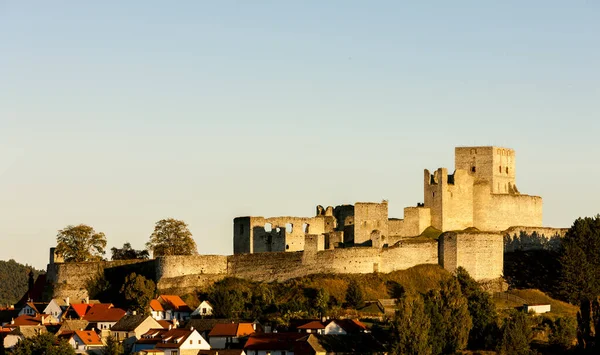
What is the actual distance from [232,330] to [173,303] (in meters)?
8.25

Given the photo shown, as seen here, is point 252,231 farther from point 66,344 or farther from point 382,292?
point 66,344

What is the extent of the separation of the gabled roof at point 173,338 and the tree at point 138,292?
7.07m

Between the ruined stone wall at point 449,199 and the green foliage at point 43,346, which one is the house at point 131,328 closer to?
the green foliage at point 43,346

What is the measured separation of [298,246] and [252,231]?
338 centimetres

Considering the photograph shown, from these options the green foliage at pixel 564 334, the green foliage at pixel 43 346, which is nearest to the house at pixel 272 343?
the green foliage at pixel 43 346

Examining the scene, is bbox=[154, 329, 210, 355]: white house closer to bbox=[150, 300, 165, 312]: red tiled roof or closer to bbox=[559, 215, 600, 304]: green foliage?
bbox=[150, 300, 165, 312]: red tiled roof

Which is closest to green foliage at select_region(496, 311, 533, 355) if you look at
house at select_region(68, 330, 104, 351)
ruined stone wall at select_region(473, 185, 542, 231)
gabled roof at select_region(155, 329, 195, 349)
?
ruined stone wall at select_region(473, 185, 542, 231)

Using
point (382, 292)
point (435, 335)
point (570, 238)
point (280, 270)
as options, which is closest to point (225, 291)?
point (280, 270)

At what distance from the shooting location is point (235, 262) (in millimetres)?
89625

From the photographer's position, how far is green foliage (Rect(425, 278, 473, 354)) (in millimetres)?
75688

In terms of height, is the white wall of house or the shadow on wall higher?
the shadow on wall

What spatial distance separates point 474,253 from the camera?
285 ft

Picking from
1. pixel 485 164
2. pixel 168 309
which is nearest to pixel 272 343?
pixel 168 309

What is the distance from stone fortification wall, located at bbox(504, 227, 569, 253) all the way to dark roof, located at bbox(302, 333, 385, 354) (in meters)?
18.6
